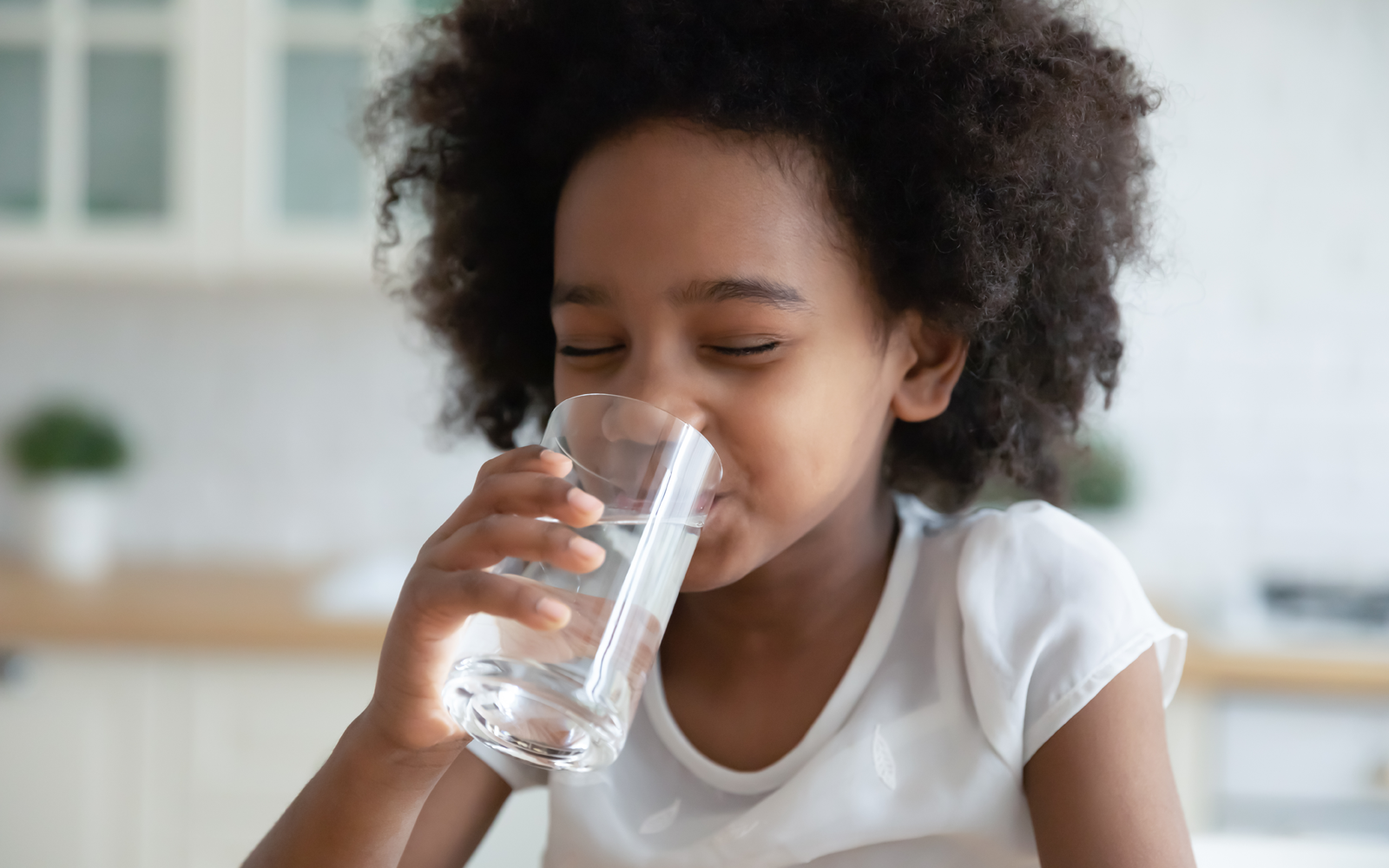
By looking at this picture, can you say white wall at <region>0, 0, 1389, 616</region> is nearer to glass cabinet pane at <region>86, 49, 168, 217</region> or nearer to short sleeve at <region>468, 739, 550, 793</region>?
glass cabinet pane at <region>86, 49, 168, 217</region>

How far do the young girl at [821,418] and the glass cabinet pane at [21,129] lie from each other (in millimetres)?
1471

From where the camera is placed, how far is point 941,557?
0.98 meters

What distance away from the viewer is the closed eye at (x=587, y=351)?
80 cm

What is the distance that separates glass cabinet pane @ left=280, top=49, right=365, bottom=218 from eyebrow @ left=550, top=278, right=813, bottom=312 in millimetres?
1510

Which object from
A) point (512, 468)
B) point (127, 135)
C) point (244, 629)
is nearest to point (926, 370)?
point (512, 468)

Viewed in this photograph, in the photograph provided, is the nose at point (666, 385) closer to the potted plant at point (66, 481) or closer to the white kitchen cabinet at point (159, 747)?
the white kitchen cabinet at point (159, 747)

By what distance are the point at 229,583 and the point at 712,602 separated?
1.51 meters

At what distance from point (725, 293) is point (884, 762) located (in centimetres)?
37

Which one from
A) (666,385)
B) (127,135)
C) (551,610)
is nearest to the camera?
(551,610)

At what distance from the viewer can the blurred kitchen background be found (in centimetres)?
193

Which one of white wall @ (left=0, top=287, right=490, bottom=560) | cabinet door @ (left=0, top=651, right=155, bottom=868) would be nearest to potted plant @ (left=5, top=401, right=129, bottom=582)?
white wall @ (left=0, top=287, right=490, bottom=560)

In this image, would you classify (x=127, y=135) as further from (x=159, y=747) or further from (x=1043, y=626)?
(x=1043, y=626)

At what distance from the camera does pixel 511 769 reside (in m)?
0.99

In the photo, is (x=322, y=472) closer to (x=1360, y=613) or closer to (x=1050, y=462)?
(x=1050, y=462)
